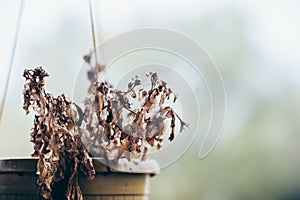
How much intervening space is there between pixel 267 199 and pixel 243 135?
0.95ft

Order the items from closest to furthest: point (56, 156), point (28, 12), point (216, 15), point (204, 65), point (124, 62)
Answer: point (56, 156), point (204, 65), point (28, 12), point (124, 62), point (216, 15)

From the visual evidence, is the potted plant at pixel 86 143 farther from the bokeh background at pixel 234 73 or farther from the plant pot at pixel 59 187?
the bokeh background at pixel 234 73

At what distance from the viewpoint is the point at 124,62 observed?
1915 mm

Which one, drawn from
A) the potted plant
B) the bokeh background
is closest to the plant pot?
the potted plant

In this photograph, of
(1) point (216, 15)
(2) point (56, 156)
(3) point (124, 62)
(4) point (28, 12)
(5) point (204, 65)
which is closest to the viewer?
(2) point (56, 156)

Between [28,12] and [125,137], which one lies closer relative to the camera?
[125,137]

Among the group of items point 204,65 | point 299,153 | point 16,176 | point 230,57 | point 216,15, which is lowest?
point 16,176

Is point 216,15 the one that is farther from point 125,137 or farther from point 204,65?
point 125,137

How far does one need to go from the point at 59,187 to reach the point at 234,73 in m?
1.41

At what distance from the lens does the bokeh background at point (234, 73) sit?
73.4 inches

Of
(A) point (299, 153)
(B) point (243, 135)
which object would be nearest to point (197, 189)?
(B) point (243, 135)

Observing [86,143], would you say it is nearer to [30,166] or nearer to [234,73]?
[30,166]

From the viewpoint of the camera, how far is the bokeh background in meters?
1.87

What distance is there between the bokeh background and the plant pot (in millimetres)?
1148
